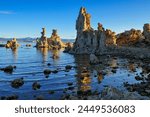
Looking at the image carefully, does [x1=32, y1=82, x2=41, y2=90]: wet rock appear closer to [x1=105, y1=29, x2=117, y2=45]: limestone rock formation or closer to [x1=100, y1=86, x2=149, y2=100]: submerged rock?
[x1=100, y1=86, x2=149, y2=100]: submerged rock

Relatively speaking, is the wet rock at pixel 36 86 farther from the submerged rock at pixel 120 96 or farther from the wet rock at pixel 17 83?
the submerged rock at pixel 120 96

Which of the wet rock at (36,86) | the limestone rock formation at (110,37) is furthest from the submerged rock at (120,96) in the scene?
the limestone rock formation at (110,37)

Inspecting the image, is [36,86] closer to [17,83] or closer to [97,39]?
[17,83]

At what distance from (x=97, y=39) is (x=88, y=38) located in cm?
666

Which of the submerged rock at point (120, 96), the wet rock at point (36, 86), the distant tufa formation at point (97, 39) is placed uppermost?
the distant tufa formation at point (97, 39)

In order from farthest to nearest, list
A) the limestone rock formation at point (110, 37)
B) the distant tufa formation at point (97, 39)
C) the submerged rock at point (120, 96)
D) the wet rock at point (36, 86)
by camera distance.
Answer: the limestone rock formation at point (110, 37)
the distant tufa formation at point (97, 39)
the wet rock at point (36, 86)
the submerged rock at point (120, 96)

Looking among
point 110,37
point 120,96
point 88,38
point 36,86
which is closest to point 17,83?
point 36,86

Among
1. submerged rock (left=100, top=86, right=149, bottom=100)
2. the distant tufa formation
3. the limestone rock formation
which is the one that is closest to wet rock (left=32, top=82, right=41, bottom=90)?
submerged rock (left=100, top=86, right=149, bottom=100)

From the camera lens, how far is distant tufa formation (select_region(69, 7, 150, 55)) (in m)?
178

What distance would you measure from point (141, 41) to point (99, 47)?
110 ft

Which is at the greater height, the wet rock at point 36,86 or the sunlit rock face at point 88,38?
the sunlit rock face at point 88,38

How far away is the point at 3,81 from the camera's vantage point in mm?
72375

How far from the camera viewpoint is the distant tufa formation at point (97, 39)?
584 feet

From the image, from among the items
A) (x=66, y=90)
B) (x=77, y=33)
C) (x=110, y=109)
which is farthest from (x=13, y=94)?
(x=77, y=33)
